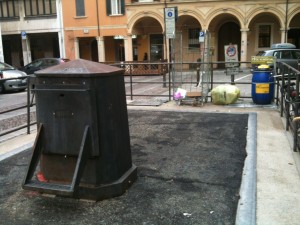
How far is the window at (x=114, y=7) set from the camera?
29.0m

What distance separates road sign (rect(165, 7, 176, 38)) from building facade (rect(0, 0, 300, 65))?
11.5m

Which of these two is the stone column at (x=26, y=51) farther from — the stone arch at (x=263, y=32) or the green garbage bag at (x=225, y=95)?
the green garbage bag at (x=225, y=95)

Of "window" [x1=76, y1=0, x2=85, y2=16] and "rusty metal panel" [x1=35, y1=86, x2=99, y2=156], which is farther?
"window" [x1=76, y1=0, x2=85, y2=16]

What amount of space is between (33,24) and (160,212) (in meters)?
31.2

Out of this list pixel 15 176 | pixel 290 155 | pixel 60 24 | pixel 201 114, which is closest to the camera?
pixel 15 176

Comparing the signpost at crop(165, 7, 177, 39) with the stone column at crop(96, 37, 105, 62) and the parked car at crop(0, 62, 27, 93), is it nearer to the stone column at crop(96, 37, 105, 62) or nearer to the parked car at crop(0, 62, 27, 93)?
the parked car at crop(0, 62, 27, 93)

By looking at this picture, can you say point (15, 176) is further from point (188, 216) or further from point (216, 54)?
point (216, 54)

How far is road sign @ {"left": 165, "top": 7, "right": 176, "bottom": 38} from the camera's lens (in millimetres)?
13016

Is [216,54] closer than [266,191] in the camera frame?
No

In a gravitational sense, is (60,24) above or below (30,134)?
above

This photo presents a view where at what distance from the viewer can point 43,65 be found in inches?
877

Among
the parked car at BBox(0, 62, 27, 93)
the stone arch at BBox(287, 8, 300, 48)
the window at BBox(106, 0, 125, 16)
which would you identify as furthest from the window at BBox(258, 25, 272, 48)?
the parked car at BBox(0, 62, 27, 93)

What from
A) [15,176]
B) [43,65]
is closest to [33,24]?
[43,65]

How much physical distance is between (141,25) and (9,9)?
478 inches
